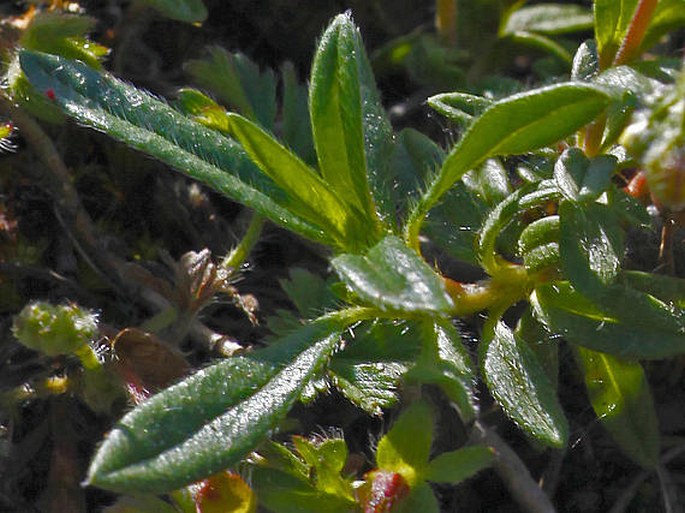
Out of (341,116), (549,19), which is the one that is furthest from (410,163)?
(549,19)

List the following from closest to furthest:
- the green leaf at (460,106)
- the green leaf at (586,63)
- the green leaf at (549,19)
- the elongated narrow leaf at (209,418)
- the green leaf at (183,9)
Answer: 1. the elongated narrow leaf at (209,418)
2. the green leaf at (460,106)
3. the green leaf at (586,63)
4. the green leaf at (183,9)
5. the green leaf at (549,19)

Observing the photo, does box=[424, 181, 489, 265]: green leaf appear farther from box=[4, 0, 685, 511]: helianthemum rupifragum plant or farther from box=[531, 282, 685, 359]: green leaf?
box=[531, 282, 685, 359]: green leaf

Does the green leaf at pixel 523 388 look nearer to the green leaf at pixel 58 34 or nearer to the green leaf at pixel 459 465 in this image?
the green leaf at pixel 459 465

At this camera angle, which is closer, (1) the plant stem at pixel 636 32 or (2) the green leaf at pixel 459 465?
(2) the green leaf at pixel 459 465

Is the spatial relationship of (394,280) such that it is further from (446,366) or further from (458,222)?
(458,222)

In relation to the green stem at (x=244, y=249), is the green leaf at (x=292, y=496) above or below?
below

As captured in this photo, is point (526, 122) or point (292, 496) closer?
point (526, 122)

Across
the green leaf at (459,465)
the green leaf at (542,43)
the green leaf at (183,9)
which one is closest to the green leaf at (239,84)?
the green leaf at (183,9)
